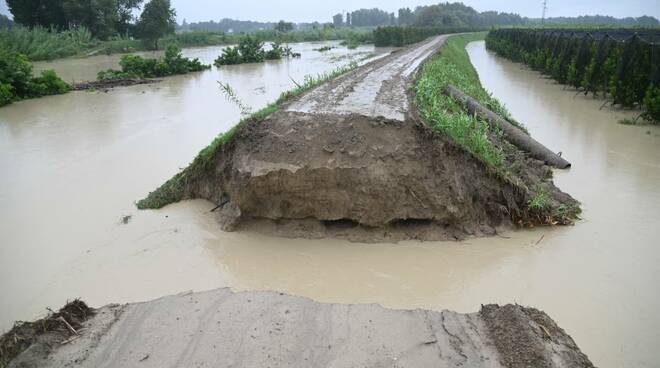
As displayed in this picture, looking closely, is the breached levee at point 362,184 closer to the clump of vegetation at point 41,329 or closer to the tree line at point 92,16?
the clump of vegetation at point 41,329

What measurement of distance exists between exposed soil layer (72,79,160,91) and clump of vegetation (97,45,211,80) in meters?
0.86

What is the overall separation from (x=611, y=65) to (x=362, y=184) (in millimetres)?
11245

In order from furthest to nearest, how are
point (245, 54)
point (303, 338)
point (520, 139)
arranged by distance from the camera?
point (245, 54) → point (520, 139) → point (303, 338)

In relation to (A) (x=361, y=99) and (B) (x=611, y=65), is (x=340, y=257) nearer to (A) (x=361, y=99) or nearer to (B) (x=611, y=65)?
(A) (x=361, y=99)

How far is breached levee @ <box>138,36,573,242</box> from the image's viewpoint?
5316mm

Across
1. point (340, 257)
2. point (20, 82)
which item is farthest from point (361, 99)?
point (20, 82)

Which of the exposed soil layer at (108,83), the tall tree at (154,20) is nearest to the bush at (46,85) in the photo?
the exposed soil layer at (108,83)

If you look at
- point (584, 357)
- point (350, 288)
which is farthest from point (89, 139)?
point (584, 357)

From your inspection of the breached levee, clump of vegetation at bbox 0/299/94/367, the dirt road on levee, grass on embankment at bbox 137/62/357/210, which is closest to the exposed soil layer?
the dirt road on levee

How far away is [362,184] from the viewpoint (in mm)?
5289

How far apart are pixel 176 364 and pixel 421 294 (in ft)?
7.67

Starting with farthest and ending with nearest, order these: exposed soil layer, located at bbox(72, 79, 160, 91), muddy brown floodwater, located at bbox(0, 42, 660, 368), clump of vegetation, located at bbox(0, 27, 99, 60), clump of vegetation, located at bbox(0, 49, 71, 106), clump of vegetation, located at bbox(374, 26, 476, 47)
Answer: clump of vegetation, located at bbox(374, 26, 476, 47) < clump of vegetation, located at bbox(0, 27, 99, 60) < exposed soil layer, located at bbox(72, 79, 160, 91) < clump of vegetation, located at bbox(0, 49, 71, 106) < muddy brown floodwater, located at bbox(0, 42, 660, 368)

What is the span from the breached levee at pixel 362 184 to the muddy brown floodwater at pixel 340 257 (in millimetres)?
261

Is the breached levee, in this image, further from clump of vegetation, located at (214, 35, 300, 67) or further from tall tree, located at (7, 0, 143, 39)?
tall tree, located at (7, 0, 143, 39)
